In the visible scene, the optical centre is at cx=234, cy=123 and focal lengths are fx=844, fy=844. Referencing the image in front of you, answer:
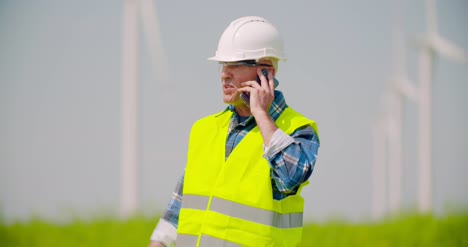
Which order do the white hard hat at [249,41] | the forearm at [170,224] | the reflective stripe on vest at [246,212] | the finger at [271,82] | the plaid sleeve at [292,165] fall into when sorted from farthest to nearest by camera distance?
the forearm at [170,224], the white hard hat at [249,41], the finger at [271,82], the reflective stripe on vest at [246,212], the plaid sleeve at [292,165]

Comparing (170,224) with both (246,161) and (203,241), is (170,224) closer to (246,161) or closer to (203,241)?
(203,241)

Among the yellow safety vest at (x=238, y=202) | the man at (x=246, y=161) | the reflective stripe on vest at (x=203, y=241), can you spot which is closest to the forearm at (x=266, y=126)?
the man at (x=246, y=161)

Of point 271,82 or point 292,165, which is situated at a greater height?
point 271,82

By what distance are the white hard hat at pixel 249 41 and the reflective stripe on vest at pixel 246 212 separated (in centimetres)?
72

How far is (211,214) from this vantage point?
13.2ft

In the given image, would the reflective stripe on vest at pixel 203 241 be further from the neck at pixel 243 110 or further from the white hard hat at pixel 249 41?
the white hard hat at pixel 249 41

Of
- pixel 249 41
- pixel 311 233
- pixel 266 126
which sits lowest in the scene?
pixel 311 233

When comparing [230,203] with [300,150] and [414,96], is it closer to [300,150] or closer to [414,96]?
[300,150]

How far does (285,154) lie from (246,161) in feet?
0.98

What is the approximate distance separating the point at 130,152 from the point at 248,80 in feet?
26.5

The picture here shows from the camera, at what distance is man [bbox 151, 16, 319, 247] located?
387 cm

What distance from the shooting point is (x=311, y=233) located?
12.3 m

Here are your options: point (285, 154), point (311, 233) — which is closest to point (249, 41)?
point (285, 154)

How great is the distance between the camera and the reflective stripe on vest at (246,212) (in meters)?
3.95
